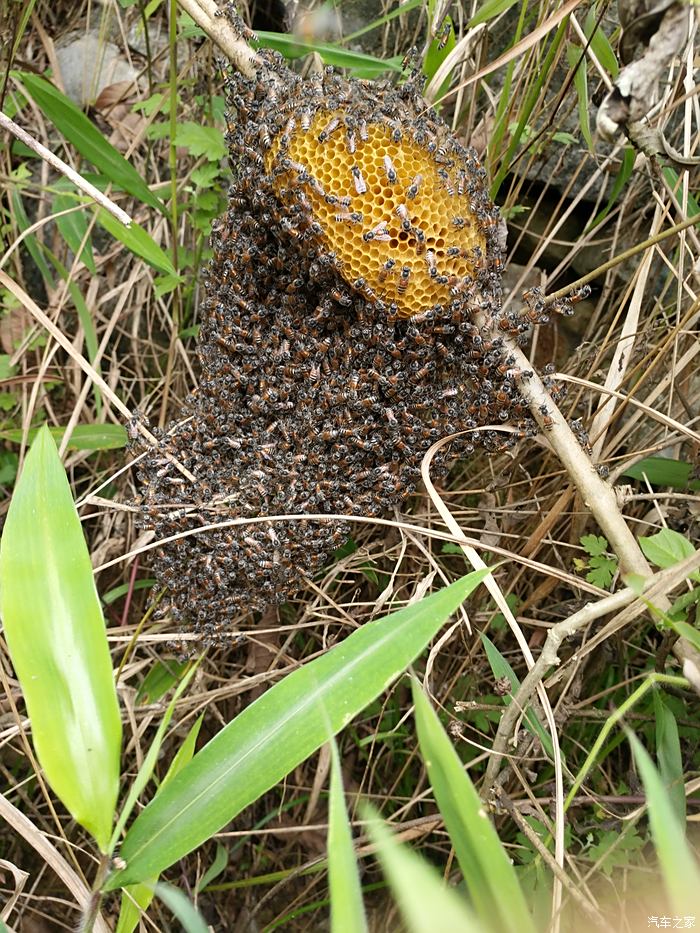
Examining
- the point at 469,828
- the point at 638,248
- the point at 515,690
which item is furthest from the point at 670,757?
the point at 638,248

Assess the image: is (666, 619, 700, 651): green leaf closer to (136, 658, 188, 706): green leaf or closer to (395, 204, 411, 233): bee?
(395, 204, 411, 233): bee

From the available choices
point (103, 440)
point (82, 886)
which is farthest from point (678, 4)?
point (82, 886)

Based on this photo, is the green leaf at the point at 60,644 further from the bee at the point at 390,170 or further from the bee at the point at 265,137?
the bee at the point at 390,170

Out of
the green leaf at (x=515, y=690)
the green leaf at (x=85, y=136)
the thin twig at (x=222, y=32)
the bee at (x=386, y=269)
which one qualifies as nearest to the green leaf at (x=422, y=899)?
the green leaf at (x=515, y=690)

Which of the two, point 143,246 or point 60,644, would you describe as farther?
point 143,246

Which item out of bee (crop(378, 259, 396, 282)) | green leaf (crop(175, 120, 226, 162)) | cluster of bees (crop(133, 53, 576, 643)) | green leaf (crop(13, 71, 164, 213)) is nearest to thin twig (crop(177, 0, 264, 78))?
cluster of bees (crop(133, 53, 576, 643))

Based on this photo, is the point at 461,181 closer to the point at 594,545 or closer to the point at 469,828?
the point at 594,545
